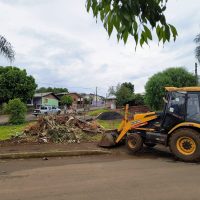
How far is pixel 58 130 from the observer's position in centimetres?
1456

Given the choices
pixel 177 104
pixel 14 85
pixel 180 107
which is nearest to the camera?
pixel 180 107

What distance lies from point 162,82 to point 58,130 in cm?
2785

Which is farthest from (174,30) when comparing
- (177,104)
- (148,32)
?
(177,104)

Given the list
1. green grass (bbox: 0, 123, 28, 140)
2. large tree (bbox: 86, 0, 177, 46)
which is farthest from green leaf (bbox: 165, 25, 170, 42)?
green grass (bbox: 0, 123, 28, 140)

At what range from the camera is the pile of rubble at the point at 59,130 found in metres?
14.3

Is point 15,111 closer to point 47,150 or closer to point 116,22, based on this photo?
point 47,150

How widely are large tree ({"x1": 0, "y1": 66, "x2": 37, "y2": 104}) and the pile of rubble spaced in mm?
42258

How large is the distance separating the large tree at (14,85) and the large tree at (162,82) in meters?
25.7

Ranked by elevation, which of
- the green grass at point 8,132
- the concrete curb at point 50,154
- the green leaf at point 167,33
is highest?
the green leaf at point 167,33

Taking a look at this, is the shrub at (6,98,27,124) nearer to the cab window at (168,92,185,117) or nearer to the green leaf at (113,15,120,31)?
the cab window at (168,92,185,117)

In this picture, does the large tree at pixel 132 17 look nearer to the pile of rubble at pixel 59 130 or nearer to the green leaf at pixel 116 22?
the green leaf at pixel 116 22

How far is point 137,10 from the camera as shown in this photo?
2.23 metres

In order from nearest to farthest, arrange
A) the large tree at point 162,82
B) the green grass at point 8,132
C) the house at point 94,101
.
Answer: the green grass at point 8,132 < the large tree at point 162,82 < the house at point 94,101

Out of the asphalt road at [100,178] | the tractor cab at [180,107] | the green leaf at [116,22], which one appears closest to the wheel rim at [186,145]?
the asphalt road at [100,178]
